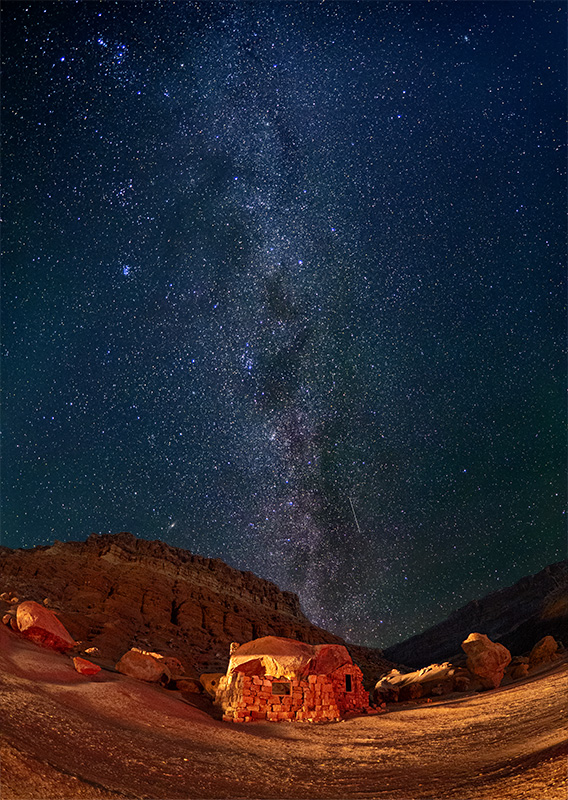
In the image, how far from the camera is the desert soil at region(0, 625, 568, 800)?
607cm

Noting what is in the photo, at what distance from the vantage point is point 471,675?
21391 millimetres

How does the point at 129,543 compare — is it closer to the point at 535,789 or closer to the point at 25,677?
the point at 25,677

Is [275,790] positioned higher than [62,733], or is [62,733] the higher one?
[62,733]

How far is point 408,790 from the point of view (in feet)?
23.1

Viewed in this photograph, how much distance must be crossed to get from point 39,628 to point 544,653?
843 inches

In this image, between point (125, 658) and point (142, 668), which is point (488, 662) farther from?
point (125, 658)

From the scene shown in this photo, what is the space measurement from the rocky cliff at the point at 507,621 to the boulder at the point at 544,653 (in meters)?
19.4

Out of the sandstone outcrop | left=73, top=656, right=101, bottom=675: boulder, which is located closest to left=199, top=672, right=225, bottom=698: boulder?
left=73, top=656, right=101, bottom=675: boulder

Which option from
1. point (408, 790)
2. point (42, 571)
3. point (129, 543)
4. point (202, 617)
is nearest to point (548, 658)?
point (408, 790)

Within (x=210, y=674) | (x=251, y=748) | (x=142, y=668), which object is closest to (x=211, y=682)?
(x=210, y=674)

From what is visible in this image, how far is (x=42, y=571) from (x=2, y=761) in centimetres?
3721

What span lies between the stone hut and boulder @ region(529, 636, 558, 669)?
920 centimetres

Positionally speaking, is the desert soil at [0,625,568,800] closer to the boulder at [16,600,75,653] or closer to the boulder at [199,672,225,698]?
the boulder at [16,600,75,653]

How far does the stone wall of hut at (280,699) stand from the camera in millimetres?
15828
